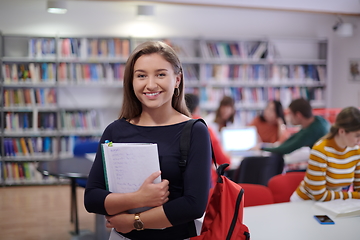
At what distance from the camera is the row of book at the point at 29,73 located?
535cm

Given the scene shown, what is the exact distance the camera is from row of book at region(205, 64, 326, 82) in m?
5.96

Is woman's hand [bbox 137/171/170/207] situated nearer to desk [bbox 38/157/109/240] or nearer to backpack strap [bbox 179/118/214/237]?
backpack strap [bbox 179/118/214/237]

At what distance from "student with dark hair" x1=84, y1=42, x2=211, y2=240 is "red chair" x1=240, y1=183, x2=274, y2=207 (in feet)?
3.24

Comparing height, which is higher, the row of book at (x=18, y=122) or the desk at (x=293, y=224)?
the row of book at (x=18, y=122)

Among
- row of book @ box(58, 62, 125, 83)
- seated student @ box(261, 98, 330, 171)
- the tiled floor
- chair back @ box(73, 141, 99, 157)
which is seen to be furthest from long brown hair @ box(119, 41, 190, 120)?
row of book @ box(58, 62, 125, 83)

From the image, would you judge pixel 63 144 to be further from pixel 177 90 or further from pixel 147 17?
pixel 177 90

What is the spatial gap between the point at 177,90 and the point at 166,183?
1.17ft

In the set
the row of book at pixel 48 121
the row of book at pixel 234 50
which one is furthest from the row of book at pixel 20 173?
the row of book at pixel 234 50

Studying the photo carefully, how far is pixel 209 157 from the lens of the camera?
3.96 ft

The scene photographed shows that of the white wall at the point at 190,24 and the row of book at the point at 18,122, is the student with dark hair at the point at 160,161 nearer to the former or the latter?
the row of book at the point at 18,122

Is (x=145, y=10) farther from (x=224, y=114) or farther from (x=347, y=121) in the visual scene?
(x=347, y=121)

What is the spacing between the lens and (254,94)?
618cm

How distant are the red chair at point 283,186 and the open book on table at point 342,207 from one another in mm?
379

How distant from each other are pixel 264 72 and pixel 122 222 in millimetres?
5336
